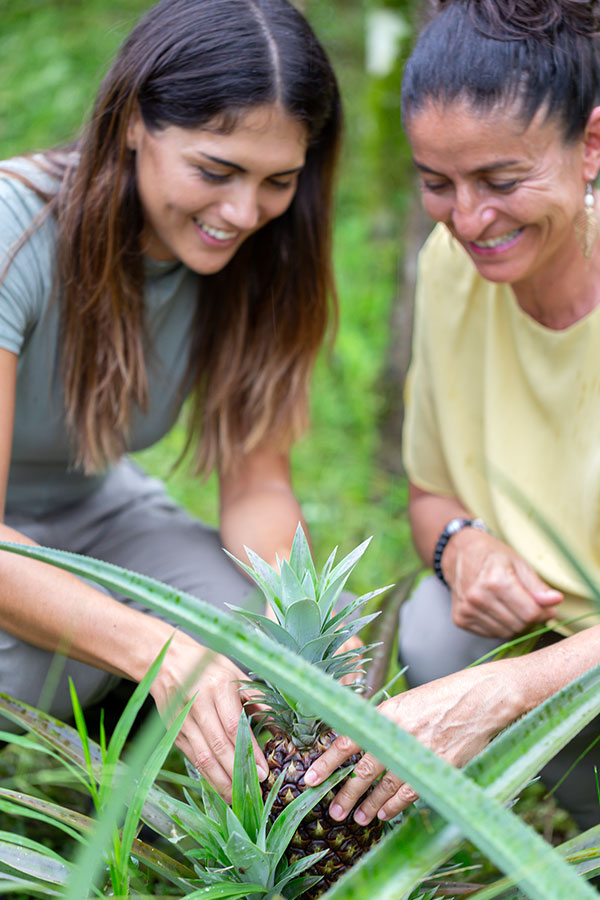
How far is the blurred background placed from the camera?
10.2ft

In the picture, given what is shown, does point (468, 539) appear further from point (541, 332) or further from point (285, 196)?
point (285, 196)

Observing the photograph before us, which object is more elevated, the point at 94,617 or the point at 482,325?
the point at 482,325

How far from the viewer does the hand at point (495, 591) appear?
1700 mm

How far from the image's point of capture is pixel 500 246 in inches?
63.6

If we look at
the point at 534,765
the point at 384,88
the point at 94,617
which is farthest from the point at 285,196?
the point at 384,88

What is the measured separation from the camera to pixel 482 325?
75.7 inches

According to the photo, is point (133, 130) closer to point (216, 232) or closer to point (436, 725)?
point (216, 232)

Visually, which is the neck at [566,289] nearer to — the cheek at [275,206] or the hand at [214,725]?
the cheek at [275,206]

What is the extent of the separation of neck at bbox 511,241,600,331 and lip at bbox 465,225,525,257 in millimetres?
136

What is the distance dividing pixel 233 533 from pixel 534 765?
46.8 inches

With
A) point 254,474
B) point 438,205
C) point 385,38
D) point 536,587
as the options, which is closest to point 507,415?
point 536,587

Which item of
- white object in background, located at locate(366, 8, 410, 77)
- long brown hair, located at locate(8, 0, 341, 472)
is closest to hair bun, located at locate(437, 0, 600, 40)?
long brown hair, located at locate(8, 0, 341, 472)

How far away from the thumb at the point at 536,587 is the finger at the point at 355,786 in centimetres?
65

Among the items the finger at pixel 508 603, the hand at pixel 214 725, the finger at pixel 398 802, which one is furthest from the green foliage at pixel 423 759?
the finger at pixel 508 603
